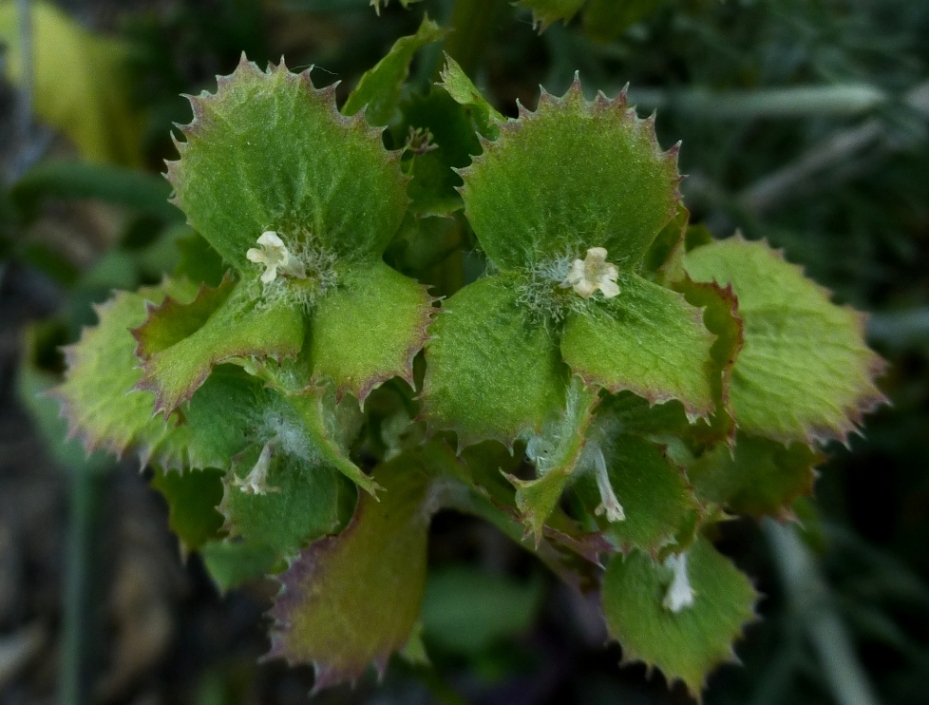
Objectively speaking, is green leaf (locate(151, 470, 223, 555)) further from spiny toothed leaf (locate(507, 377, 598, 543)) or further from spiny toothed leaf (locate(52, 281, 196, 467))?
spiny toothed leaf (locate(507, 377, 598, 543))

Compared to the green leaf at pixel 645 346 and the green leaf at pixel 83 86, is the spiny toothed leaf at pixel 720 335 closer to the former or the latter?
the green leaf at pixel 645 346

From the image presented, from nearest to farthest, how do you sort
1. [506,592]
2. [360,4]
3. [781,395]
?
[781,395], [360,4], [506,592]

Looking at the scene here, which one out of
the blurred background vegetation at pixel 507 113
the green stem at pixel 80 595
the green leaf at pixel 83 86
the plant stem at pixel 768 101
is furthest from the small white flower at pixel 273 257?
the green leaf at pixel 83 86

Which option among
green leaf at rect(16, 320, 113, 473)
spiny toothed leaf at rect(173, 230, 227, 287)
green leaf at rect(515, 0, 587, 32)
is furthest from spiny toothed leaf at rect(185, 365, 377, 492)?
green leaf at rect(16, 320, 113, 473)

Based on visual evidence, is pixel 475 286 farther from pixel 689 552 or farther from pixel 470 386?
pixel 689 552

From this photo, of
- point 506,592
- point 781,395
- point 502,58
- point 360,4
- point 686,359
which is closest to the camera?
point 686,359

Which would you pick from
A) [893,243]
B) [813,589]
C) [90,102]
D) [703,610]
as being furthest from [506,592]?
[90,102]
